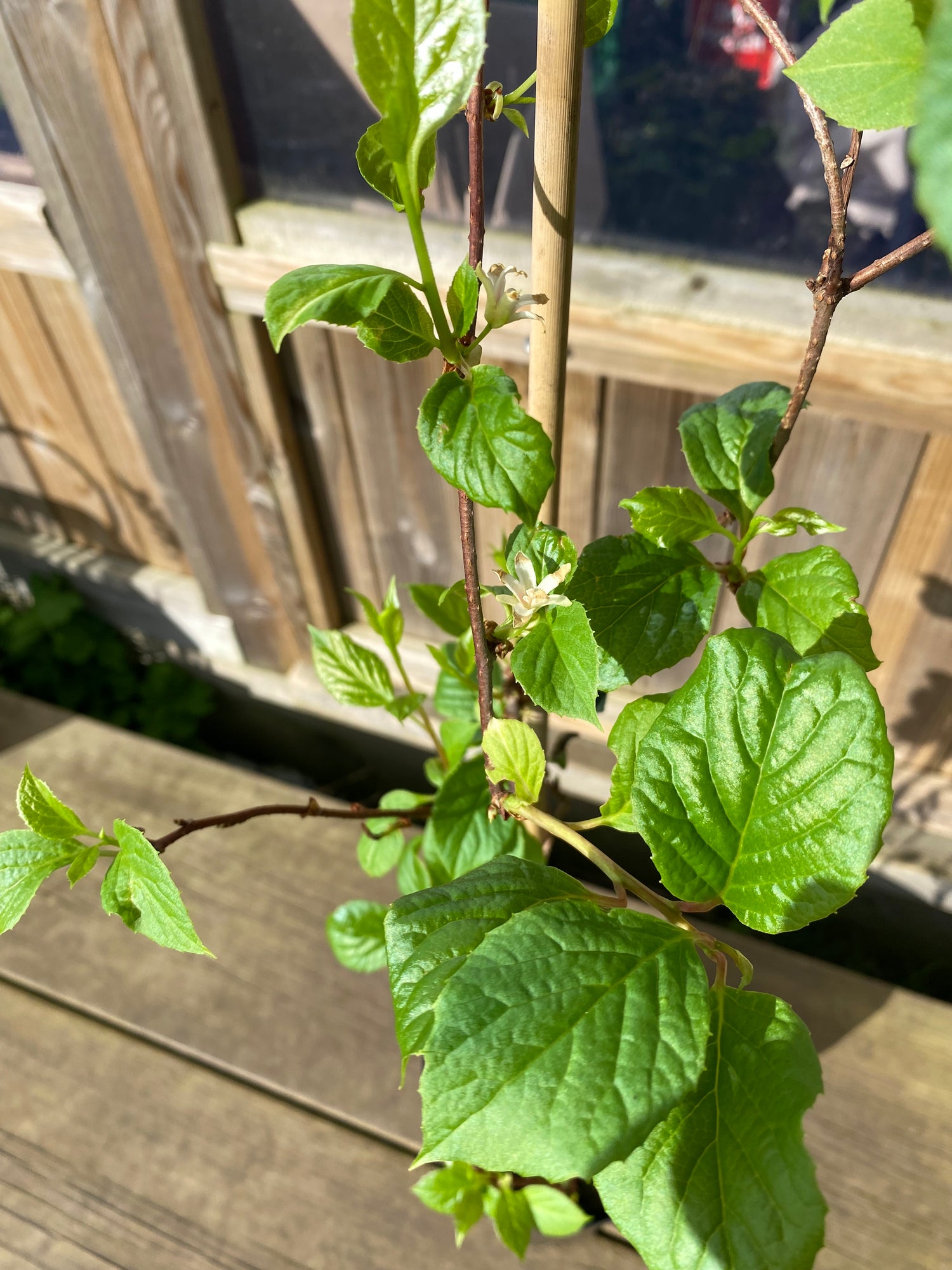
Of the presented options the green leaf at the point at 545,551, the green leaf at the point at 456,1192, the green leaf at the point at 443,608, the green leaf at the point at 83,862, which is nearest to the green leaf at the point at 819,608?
the green leaf at the point at 545,551

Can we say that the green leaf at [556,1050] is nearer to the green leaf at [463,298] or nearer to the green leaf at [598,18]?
the green leaf at [463,298]

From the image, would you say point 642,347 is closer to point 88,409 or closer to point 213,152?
point 213,152

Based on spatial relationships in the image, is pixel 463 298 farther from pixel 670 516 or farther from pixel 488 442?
pixel 670 516

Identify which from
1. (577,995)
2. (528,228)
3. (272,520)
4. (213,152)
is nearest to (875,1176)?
(577,995)

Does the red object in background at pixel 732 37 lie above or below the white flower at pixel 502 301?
below

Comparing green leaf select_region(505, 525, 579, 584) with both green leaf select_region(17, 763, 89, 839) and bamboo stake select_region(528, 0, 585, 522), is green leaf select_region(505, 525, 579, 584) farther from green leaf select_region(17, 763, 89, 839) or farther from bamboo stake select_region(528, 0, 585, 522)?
green leaf select_region(17, 763, 89, 839)

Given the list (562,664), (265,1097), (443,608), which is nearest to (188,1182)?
(265,1097)
